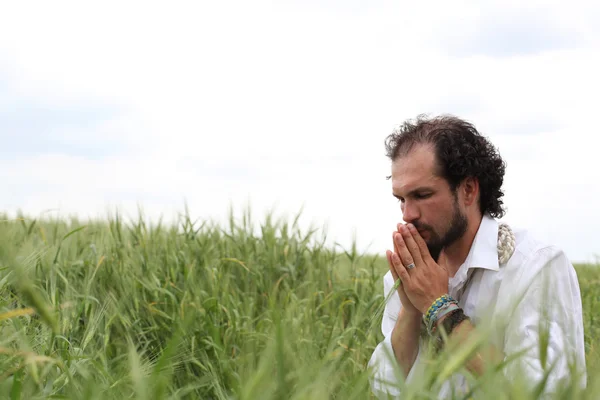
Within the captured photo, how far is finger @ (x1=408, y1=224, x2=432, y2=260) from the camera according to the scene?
126 inches

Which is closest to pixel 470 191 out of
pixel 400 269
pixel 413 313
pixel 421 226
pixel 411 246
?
pixel 421 226

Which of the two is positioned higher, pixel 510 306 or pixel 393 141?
pixel 393 141

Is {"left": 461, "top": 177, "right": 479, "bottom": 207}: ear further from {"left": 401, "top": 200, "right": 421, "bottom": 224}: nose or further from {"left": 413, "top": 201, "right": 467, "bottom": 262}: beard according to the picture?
{"left": 401, "top": 200, "right": 421, "bottom": 224}: nose

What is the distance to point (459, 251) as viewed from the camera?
3.38 m

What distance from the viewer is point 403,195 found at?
3299 millimetres

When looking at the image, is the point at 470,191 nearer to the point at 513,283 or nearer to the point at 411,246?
the point at 411,246

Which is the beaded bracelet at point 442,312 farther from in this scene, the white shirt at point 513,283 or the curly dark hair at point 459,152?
the curly dark hair at point 459,152

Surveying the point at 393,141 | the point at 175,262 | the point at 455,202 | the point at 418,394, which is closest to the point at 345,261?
the point at 175,262

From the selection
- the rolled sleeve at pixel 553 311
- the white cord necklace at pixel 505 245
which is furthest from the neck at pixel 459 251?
the rolled sleeve at pixel 553 311

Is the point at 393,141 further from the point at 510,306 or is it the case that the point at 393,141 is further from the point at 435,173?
the point at 510,306

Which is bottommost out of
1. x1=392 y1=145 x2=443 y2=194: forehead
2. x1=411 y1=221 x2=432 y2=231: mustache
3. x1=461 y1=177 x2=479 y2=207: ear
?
x1=411 y1=221 x2=432 y2=231: mustache

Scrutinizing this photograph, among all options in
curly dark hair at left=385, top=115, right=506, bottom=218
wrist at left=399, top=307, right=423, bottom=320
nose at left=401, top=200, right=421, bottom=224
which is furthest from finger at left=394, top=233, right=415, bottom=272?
curly dark hair at left=385, top=115, right=506, bottom=218

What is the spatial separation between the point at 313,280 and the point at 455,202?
230 cm

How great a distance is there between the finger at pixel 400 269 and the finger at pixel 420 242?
115mm
